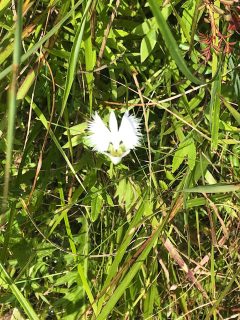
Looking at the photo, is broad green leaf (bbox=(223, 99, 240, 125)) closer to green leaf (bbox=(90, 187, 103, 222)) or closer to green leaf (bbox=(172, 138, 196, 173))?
green leaf (bbox=(172, 138, 196, 173))

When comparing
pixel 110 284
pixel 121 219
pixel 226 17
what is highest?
pixel 226 17

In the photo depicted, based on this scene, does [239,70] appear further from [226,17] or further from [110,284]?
[110,284]

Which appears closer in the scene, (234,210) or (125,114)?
(125,114)

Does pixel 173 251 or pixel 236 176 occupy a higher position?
pixel 236 176

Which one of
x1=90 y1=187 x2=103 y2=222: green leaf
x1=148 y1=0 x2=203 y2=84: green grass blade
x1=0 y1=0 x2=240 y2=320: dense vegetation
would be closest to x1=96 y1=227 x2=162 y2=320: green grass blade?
x1=0 y1=0 x2=240 y2=320: dense vegetation

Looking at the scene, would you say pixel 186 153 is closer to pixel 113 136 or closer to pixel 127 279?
pixel 113 136

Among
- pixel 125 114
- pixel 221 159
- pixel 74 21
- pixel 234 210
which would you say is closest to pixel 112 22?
pixel 74 21

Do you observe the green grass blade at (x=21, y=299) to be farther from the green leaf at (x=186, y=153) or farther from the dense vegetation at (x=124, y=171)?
the green leaf at (x=186, y=153)
